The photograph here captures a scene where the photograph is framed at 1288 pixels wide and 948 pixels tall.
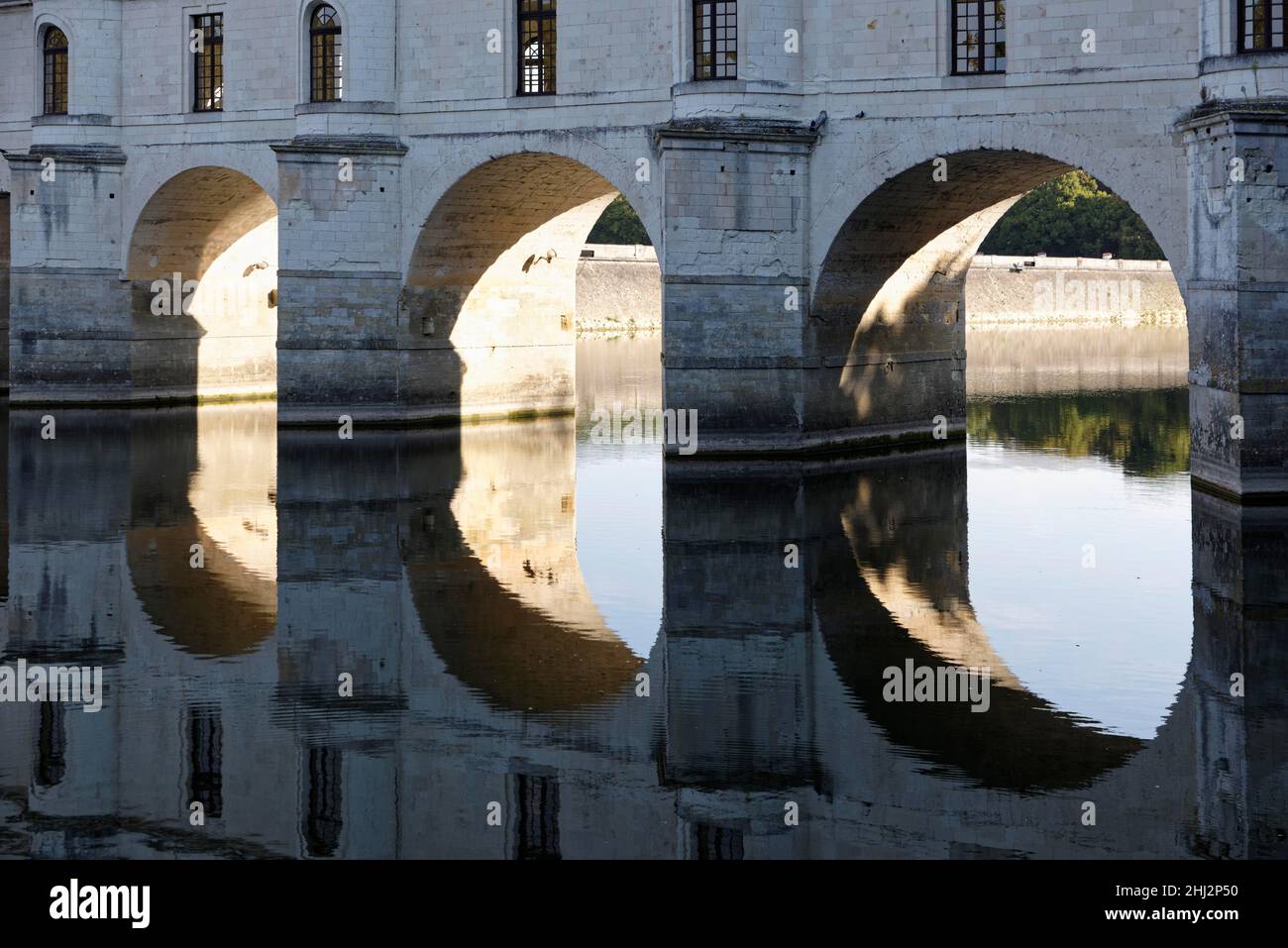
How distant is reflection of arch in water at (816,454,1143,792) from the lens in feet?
35.3

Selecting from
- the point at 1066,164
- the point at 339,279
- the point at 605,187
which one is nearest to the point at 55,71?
the point at 339,279

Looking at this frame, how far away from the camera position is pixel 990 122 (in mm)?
24281

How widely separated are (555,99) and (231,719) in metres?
17.9

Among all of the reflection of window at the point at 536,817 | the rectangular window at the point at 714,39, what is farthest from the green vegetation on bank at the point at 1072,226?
the reflection of window at the point at 536,817

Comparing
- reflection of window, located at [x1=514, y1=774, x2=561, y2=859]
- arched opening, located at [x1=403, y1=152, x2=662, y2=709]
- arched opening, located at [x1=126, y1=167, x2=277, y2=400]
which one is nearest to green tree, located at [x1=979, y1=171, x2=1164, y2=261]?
arched opening, located at [x1=403, y1=152, x2=662, y2=709]

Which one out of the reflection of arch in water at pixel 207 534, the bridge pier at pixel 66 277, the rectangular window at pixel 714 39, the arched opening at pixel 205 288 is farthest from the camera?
the arched opening at pixel 205 288

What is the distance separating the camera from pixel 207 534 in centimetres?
1997

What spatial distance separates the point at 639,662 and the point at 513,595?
2.98 metres

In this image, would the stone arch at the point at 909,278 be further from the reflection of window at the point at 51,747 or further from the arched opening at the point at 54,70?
the arched opening at the point at 54,70

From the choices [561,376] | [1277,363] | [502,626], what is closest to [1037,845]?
[502,626]

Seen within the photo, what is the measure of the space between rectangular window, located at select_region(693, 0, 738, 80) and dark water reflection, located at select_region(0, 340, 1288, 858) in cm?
534

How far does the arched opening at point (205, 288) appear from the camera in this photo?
34438 millimetres

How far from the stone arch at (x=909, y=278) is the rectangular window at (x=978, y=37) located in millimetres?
1105

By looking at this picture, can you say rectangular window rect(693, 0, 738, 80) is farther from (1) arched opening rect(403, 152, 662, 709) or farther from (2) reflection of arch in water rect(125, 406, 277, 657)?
(2) reflection of arch in water rect(125, 406, 277, 657)
